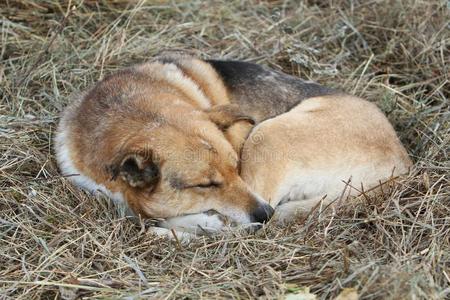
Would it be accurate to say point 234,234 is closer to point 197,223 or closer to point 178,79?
point 197,223

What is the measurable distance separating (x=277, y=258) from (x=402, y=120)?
9.12ft

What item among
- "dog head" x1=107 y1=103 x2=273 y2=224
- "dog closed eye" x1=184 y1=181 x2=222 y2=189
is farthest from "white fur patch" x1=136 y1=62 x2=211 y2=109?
"dog closed eye" x1=184 y1=181 x2=222 y2=189

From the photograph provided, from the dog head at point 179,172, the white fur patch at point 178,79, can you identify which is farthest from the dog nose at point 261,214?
the white fur patch at point 178,79

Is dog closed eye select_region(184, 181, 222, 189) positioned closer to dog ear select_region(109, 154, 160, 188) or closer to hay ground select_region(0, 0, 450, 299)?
dog ear select_region(109, 154, 160, 188)

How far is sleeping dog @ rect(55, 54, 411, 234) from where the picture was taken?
459 centimetres

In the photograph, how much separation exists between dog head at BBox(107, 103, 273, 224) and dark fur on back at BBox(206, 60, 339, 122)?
101 cm

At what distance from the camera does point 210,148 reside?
15.1 feet

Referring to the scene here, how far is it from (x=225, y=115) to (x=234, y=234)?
0.98 metres

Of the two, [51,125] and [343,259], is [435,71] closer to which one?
[343,259]

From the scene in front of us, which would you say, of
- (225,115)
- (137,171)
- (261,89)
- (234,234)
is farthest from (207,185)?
(261,89)

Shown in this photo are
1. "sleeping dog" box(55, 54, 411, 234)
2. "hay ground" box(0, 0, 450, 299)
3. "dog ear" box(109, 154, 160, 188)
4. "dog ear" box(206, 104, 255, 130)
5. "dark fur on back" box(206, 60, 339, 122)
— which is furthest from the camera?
"dark fur on back" box(206, 60, 339, 122)

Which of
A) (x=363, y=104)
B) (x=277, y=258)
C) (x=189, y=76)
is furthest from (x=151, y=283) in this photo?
(x=363, y=104)

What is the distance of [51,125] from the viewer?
19.5 ft

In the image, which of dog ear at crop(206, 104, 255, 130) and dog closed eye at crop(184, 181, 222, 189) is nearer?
dog closed eye at crop(184, 181, 222, 189)
